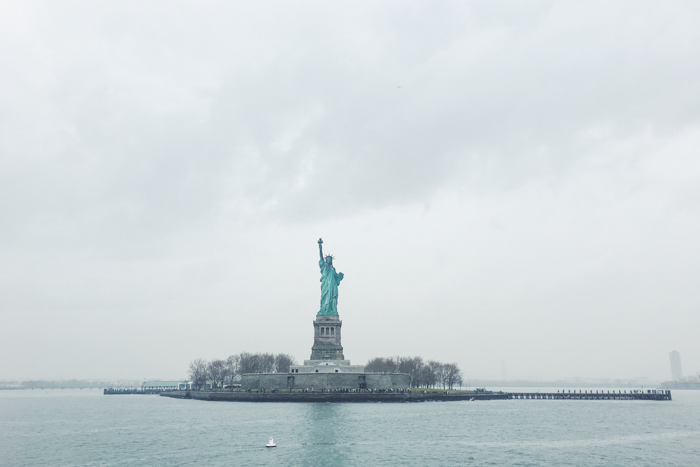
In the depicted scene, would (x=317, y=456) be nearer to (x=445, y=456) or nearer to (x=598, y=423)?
(x=445, y=456)

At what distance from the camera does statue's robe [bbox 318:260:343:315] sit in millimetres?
90688

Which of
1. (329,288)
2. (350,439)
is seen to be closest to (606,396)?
(329,288)

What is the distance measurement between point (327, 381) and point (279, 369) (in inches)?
1789

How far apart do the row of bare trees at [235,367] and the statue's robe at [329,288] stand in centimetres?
3698

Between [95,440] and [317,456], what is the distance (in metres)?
19.1

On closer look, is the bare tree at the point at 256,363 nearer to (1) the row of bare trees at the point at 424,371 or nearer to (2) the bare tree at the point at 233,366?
(2) the bare tree at the point at 233,366

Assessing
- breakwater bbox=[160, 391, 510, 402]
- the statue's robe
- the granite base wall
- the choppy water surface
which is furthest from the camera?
the statue's robe

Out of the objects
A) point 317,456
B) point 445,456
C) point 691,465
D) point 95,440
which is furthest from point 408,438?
point 95,440

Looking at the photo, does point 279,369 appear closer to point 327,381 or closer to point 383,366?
point 383,366

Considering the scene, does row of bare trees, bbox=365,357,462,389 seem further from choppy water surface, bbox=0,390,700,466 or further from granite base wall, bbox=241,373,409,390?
choppy water surface, bbox=0,390,700,466

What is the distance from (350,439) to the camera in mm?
43594

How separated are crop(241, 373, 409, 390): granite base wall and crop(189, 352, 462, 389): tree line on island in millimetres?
29310

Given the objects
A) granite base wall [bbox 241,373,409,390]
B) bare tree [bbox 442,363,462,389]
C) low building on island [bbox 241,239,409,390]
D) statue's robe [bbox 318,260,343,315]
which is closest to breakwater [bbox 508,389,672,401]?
bare tree [bbox 442,363,462,389]

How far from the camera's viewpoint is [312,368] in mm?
86875
